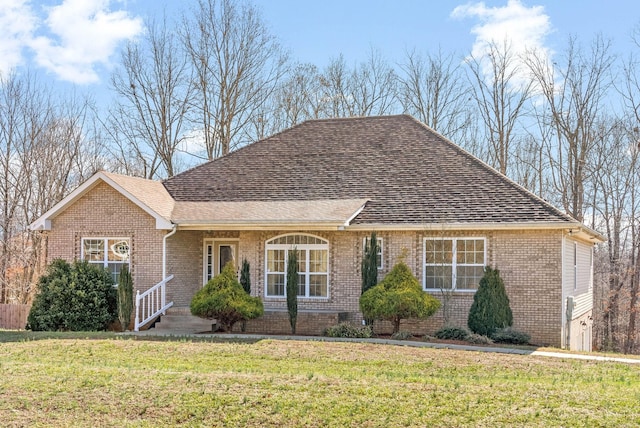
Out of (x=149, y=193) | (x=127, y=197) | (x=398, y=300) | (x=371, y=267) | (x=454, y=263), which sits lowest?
(x=398, y=300)

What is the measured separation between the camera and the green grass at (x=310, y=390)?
30.4ft

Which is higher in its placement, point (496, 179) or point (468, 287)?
point (496, 179)

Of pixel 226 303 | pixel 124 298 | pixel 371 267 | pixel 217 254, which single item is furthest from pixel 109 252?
pixel 371 267

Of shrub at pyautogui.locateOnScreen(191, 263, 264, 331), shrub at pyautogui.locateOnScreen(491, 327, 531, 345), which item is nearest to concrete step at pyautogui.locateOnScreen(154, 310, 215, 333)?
A: shrub at pyautogui.locateOnScreen(191, 263, 264, 331)

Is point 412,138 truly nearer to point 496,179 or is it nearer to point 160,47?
point 496,179

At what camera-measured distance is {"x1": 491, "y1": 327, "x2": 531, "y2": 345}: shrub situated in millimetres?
17703

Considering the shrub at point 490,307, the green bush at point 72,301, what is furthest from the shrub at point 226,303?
the shrub at point 490,307

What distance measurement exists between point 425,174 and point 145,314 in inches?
363

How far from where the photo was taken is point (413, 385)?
34.8 feet

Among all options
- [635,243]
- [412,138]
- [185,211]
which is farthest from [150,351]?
[635,243]

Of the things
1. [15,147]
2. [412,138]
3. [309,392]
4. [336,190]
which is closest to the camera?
[309,392]

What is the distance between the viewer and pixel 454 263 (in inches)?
763

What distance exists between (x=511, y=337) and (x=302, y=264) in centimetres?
624

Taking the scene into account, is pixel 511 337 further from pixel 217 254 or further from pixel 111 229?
pixel 111 229
